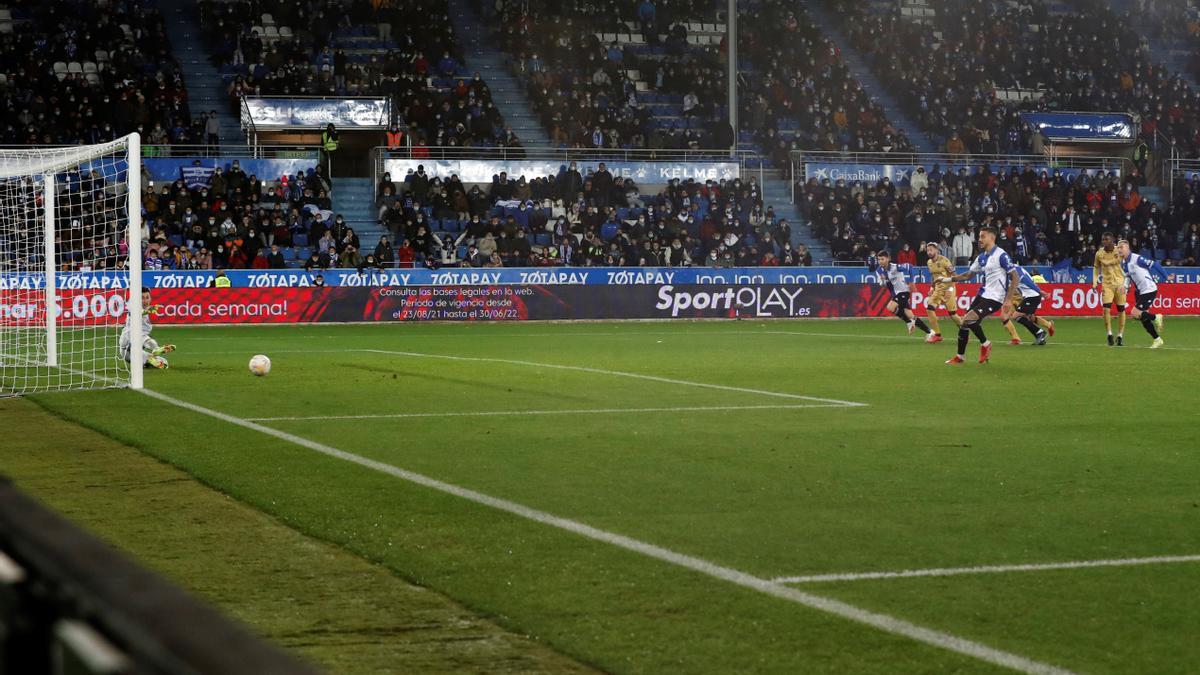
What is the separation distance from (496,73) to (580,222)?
30.0ft

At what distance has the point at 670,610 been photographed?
5602 mm

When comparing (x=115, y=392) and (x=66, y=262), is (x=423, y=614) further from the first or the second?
(x=66, y=262)

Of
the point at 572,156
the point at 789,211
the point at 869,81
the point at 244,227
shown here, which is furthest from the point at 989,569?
the point at 869,81

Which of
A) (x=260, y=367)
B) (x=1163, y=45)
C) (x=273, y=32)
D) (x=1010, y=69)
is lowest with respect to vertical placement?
(x=260, y=367)

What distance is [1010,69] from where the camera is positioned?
2007 inches

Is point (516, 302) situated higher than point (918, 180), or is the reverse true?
point (918, 180)

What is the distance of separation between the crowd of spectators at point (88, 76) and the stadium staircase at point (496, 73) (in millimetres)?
9644

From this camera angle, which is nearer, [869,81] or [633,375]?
[633,375]

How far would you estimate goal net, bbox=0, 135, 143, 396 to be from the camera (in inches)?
650

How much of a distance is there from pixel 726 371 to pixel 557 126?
25.3 metres

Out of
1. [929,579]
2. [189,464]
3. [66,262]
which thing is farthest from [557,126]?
[929,579]

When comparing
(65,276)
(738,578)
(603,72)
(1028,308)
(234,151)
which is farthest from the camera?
(603,72)

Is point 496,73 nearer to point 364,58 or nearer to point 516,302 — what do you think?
point 364,58

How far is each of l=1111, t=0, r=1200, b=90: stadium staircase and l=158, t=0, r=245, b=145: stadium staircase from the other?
34.1 meters
